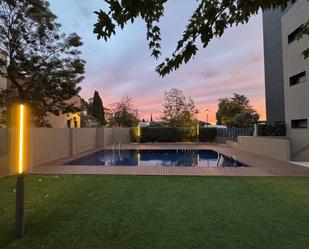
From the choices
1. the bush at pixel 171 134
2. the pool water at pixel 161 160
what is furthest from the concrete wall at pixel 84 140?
the bush at pixel 171 134

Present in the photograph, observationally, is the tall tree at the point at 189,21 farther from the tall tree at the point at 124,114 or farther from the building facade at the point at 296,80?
the tall tree at the point at 124,114

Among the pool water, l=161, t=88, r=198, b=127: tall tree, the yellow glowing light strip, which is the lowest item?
the pool water

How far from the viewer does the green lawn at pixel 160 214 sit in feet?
11.7

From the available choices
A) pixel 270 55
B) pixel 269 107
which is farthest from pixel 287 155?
pixel 270 55

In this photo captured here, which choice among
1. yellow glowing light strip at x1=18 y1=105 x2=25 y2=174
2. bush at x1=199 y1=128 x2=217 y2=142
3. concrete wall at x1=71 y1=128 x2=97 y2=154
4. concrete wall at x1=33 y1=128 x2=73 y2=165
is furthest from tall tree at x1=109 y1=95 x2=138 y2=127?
yellow glowing light strip at x1=18 y1=105 x2=25 y2=174

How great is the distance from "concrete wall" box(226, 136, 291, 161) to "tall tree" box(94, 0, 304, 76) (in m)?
10.5

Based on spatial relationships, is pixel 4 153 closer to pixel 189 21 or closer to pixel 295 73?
pixel 189 21

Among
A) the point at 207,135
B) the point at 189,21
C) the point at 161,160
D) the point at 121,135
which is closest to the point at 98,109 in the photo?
the point at 121,135

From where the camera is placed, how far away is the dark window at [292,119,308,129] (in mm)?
12943

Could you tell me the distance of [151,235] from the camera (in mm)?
3771

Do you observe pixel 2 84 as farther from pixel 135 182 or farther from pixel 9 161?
pixel 135 182

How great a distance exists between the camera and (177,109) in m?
29.4

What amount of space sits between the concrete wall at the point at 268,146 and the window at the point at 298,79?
333cm

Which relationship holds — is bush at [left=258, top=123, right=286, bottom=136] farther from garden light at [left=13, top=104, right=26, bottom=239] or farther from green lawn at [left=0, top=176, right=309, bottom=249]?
garden light at [left=13, top=104, right=26, bottom=239]
